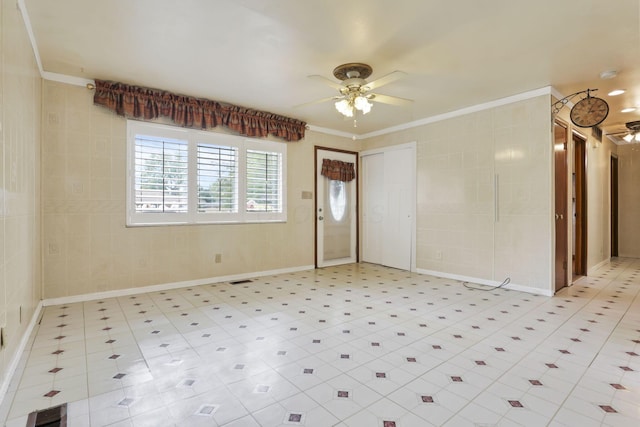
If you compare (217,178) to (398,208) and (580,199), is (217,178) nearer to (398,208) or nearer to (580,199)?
(398,208)

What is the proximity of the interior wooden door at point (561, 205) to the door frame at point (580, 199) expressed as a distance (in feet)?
3.53

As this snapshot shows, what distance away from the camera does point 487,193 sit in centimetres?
474

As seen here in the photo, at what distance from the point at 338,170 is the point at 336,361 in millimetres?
4470

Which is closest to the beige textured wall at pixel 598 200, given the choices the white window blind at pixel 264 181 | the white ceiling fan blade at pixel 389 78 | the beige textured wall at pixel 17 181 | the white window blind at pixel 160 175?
the white ceiling fan blade at pixel 389 78

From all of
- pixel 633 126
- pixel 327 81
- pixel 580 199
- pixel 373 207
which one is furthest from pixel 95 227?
pixel 633 126

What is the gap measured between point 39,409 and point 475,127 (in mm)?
5711

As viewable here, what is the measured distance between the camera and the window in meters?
4.30

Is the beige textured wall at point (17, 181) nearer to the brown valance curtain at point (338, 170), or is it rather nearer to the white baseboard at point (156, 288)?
the white baseboard at point (156, 288)

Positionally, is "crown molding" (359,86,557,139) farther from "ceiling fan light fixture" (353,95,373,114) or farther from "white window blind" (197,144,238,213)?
"white window blind" (197,144,238,213)

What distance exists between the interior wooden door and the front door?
3.51 m

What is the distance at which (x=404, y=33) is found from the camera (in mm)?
2838

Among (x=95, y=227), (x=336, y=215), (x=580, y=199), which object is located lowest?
(x=95, y=227)

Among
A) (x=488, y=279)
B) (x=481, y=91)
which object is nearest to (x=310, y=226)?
(x=488, y=279)

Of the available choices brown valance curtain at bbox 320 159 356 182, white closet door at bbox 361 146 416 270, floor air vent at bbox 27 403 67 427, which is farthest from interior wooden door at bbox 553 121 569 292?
floor air vent at bbox 27 403 67 427
